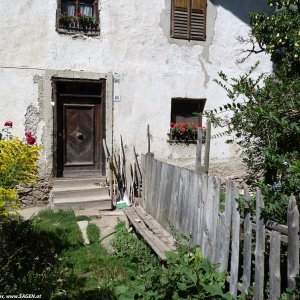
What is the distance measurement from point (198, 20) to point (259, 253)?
740 centimetres

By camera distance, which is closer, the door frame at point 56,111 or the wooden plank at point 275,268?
the wooden plank at point 275,268

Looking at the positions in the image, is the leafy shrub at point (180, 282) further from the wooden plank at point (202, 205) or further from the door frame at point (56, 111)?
the door frame at point (56, 111)

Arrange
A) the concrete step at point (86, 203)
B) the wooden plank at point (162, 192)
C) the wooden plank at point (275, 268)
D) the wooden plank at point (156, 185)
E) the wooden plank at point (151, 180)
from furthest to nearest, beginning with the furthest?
the concrete step at point (86, 203) < the wooden plank at point (151, 180) < the wooden plank at point (156, 185) < the wooden plank at point (162, 192) < the wooden plank at point (275, 268)

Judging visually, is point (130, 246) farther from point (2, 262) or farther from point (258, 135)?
point (258, 135)

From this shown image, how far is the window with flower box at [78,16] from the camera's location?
798 centimetres

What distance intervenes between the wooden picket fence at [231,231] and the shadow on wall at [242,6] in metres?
5.82

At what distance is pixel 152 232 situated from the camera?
491 cm

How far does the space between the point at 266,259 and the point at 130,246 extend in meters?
2.37

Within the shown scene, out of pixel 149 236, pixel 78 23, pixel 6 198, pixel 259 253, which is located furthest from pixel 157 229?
pixel 78 23

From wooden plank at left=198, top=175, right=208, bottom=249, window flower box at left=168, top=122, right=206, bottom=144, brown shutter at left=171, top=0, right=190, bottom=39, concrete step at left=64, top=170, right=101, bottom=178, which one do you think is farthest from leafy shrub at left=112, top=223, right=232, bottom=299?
brown shutter at left=171, top=0, right=190, bottom=39

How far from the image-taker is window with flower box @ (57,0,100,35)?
7.98m

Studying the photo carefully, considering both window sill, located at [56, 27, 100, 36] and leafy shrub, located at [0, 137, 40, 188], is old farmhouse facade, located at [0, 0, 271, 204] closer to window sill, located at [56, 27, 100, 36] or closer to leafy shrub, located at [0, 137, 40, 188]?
window sill, located at [56, 27, 100, 36]

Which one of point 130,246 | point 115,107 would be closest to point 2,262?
point 130,246

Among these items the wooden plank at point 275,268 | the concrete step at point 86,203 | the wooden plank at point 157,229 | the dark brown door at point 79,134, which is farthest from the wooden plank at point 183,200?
the dark brown door at point 79,134
